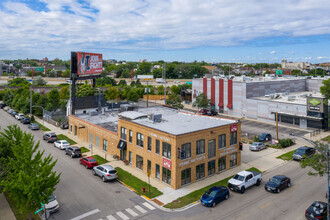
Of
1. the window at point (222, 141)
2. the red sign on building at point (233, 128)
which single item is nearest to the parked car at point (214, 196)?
the window at point (222, 141)

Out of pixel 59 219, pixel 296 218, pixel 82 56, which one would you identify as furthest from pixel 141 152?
pixel 82 56

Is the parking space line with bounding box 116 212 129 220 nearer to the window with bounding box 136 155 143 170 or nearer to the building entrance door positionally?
the window with bounding box 136 155 143 170

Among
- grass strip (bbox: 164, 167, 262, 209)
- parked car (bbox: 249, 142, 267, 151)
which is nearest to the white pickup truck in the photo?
grass strip (bbox: 164, 167, 262, 209)

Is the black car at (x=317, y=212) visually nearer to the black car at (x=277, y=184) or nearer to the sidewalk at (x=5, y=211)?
the black car at (x=277, y=184)

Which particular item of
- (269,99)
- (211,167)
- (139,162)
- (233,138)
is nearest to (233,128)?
(233,138)

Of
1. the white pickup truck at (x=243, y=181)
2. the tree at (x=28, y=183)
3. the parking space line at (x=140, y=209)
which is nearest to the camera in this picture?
the tree at (x=28, y=183)
